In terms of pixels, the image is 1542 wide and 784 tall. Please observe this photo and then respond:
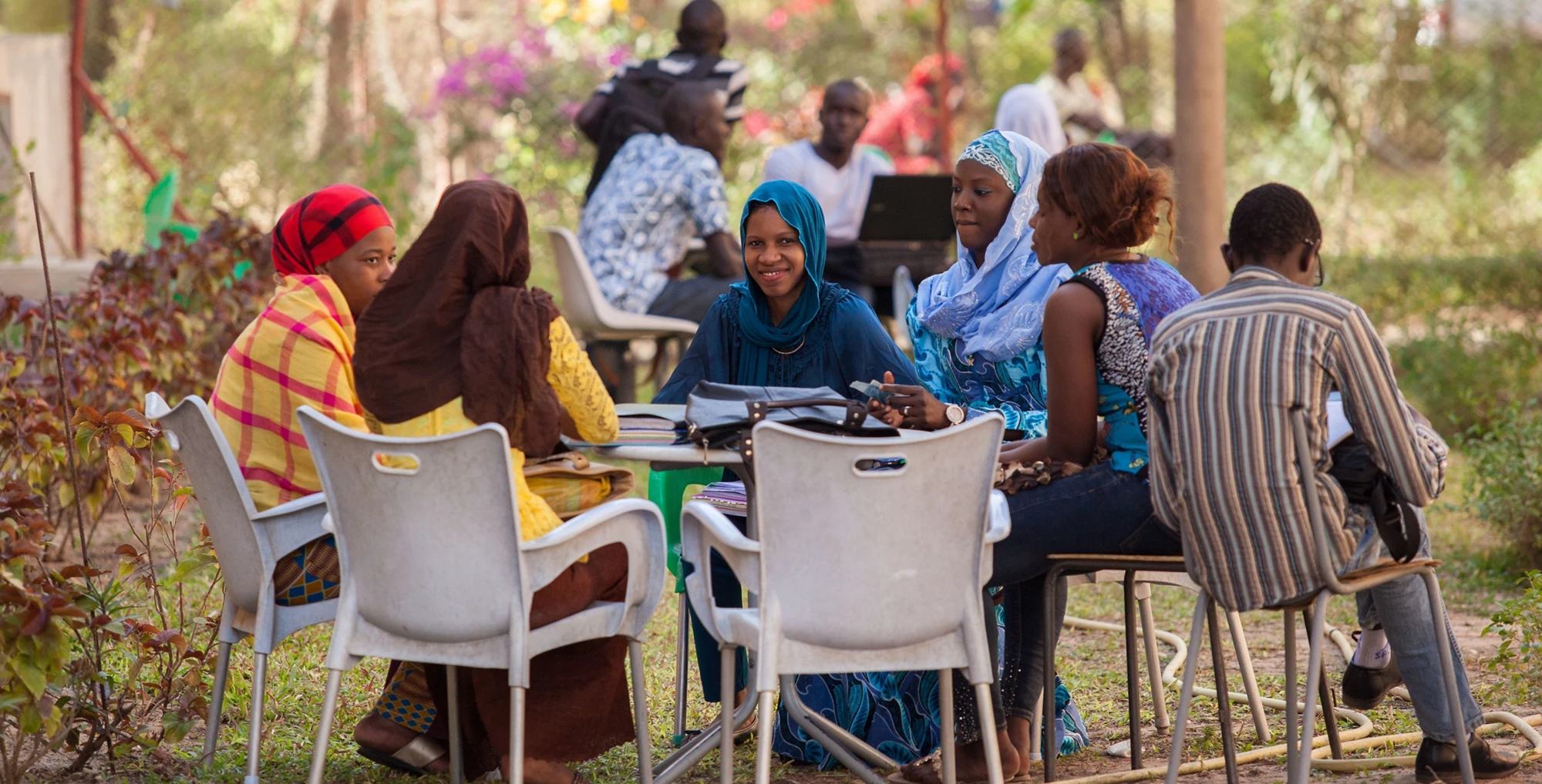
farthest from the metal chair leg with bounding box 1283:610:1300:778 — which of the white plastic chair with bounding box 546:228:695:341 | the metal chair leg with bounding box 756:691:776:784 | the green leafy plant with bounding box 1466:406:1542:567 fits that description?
the white plastic chair with bounding box 546:228:695:341

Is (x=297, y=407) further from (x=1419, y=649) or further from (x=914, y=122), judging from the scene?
(x=914, y=122)

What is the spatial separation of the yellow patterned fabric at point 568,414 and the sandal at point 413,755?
2.34 feet

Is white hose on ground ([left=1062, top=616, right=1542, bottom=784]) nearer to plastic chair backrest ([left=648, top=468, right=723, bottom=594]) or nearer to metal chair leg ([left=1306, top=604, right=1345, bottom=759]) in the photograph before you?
metal chair leg ([left=1306, top=604, right=1345, bottom=759])

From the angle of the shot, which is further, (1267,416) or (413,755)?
(413,755)

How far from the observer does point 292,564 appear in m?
3.06

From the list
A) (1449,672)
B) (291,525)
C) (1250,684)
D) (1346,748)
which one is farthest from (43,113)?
(1449,672)

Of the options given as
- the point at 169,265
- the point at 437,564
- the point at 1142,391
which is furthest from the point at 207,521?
the point at 169,265

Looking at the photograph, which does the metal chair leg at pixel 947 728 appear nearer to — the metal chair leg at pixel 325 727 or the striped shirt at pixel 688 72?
the metal chair leg at pixel 325 727

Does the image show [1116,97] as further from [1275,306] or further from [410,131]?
[1275,306]

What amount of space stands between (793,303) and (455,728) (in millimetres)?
1214

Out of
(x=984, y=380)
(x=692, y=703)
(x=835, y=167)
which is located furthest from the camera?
(x=835, y=167)

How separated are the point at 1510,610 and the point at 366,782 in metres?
2.67

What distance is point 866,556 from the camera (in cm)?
262

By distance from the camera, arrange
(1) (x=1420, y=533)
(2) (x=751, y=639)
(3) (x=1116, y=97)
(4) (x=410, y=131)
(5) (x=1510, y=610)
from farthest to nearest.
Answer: (3) (x=1116, y=97) → (4) (x=410, y=131) → (5) (x=1510, y=610) → (1) (x=1420, y=533) → (2) (x=751, y=639)
